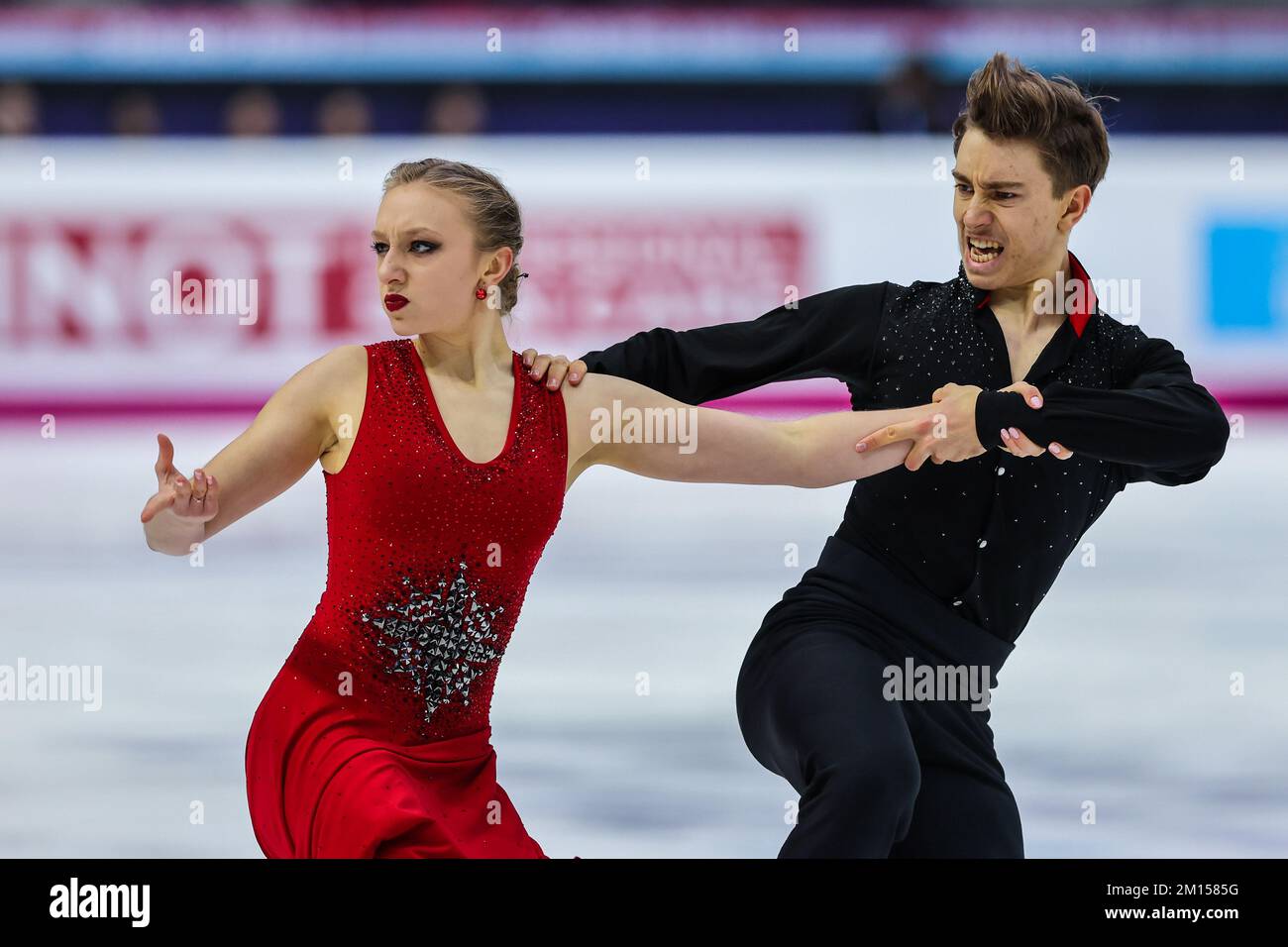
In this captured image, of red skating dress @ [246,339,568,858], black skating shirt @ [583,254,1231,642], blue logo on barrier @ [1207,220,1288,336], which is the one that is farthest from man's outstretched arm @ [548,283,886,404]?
blue logo on barrier @ [1207,220,1288,336]

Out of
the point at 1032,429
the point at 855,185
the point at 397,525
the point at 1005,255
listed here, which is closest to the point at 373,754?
the point at 397,525

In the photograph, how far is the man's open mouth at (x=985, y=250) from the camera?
10.6ft

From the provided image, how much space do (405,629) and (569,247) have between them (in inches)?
163

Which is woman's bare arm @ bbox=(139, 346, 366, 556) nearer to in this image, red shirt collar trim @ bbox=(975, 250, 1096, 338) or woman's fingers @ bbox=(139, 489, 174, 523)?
woman's fingers @ bbox=(139, 489, 174, 523)

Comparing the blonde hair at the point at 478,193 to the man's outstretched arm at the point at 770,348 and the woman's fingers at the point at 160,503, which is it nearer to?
the man's outstretched arm at the point at 770,348

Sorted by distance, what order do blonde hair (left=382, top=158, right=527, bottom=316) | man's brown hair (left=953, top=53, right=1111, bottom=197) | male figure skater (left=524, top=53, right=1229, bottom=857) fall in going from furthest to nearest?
1. man's brown hair (left=953, top=53, right=1111, bottom=197)
2. male figure skater (left=524, top=53, right=1229, bottom=857)
3. blonde hair (left=382, top=158, right=527, bottom=316)

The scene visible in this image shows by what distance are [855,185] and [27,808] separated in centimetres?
463

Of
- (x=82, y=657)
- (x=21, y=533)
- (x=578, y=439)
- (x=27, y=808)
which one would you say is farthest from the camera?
(x=21, y=533)

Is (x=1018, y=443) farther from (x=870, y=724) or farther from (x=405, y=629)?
(x=405, y=629)

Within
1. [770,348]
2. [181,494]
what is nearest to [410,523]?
[181,494]

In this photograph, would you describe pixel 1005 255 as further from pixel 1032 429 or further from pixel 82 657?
pixel 82 657

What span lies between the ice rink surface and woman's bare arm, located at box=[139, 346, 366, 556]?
3.38 feet

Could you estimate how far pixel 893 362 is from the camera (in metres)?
3.27

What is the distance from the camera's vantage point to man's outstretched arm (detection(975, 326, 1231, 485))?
9.82 feet
